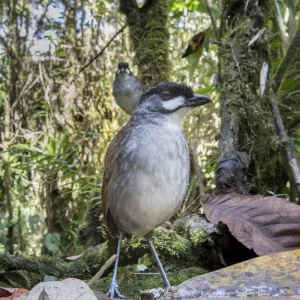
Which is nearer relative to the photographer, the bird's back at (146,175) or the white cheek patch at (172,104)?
the bird's back at (146,175)

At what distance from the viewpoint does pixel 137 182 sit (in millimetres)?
1957

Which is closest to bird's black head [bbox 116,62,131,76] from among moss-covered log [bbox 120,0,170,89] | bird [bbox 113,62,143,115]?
bird [bbox 113,62,143,115]

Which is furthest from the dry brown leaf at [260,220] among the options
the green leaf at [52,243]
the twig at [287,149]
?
the green leaf at [52,243]

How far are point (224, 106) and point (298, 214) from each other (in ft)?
3.61

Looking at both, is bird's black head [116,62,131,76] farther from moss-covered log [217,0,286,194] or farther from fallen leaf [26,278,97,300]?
fallen leaf [26,278,97,300]

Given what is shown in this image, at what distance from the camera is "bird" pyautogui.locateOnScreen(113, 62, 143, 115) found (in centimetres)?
485

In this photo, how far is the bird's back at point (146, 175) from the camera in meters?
1.95

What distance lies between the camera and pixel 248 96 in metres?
2.96

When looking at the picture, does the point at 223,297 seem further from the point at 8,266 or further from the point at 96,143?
the point at 96,143

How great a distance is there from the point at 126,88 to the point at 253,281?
3646mm

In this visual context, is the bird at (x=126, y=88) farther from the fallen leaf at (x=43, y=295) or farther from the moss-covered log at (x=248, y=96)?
the fallen leaf at (x=43, y=295)

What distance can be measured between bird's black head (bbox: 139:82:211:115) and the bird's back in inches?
3.0

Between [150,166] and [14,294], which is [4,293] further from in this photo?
[150,166]

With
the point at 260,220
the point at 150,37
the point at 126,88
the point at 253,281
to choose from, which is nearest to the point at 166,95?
the point at 260,220
